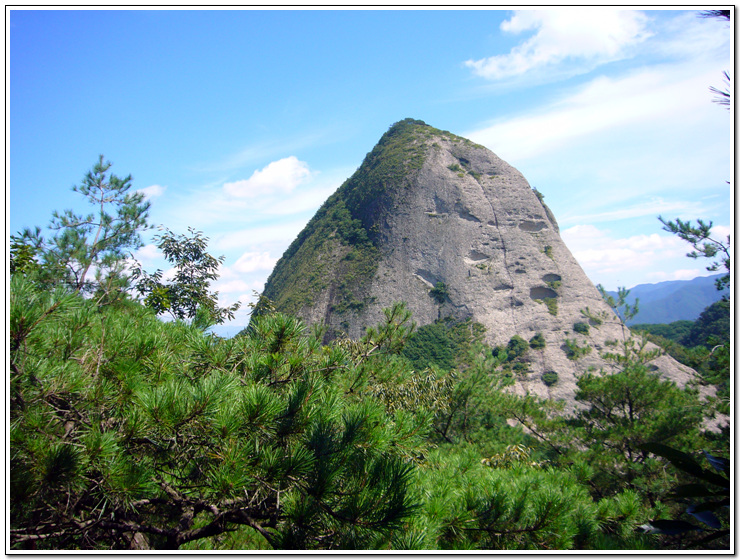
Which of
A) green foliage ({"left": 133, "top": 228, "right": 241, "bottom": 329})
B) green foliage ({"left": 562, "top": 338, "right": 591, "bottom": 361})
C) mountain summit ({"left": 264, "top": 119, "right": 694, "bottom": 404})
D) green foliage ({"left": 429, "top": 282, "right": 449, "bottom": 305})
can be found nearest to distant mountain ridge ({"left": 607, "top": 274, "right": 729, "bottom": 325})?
mountain summit ({"left": 264, "top": 119, "right": 694, "bottom": 404})

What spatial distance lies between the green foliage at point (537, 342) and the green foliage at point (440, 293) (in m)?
8.25

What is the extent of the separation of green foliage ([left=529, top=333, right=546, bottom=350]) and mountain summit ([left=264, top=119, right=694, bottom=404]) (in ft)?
0.95

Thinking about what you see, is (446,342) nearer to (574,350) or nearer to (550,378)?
(550,378)

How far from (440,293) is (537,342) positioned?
30.6ft

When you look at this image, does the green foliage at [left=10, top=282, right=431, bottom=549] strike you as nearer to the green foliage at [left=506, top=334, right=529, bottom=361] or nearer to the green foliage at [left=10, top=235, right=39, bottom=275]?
the green foliage at [left=10, top=235, right=39, bottom=275]

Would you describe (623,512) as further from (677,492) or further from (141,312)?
(141,312)

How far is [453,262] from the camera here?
43219 mm

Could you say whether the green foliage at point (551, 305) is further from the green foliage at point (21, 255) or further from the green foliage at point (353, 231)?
the green foliage at point (21, 255)

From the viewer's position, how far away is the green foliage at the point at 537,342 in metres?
37.2

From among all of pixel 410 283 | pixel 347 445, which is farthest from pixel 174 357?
pixel 410 283

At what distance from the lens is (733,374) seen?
1878mm

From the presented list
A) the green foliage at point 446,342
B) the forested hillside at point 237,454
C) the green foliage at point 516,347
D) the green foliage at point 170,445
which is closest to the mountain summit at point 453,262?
the green foliage at point 516,347

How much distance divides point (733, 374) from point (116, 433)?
250 cm

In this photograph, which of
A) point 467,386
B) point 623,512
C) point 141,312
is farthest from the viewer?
point 467,386
